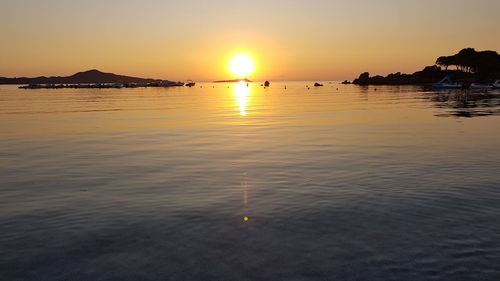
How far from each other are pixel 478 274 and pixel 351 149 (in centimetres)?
1633

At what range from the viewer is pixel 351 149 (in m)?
24.5

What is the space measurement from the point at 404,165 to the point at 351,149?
5258 millimetres

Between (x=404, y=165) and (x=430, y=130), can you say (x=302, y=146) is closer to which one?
(x=404, y=165)

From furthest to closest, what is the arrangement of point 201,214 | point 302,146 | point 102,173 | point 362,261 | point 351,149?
point 302,146 < point 351,149 < point 102,173 < point 201,214 < point 362,261

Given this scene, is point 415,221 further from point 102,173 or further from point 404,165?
point 102,173

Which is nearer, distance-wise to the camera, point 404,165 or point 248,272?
point 248,272

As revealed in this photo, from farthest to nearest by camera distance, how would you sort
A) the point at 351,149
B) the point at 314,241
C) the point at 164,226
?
1. the point at 351,149
2. the point at 164,226
3. the point at 314,241

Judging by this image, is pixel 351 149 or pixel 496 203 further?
pixel 351 149

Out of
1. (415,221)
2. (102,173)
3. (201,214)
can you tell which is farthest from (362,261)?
(102,173)

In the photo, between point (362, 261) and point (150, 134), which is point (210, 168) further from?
point (150, 134)

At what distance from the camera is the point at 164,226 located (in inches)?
450

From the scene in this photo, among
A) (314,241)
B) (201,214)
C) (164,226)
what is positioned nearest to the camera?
(314,241)

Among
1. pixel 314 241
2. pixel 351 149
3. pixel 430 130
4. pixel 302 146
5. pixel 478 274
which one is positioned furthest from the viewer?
pixel 430 130

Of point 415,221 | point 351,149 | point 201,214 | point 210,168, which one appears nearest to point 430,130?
point 351,149
